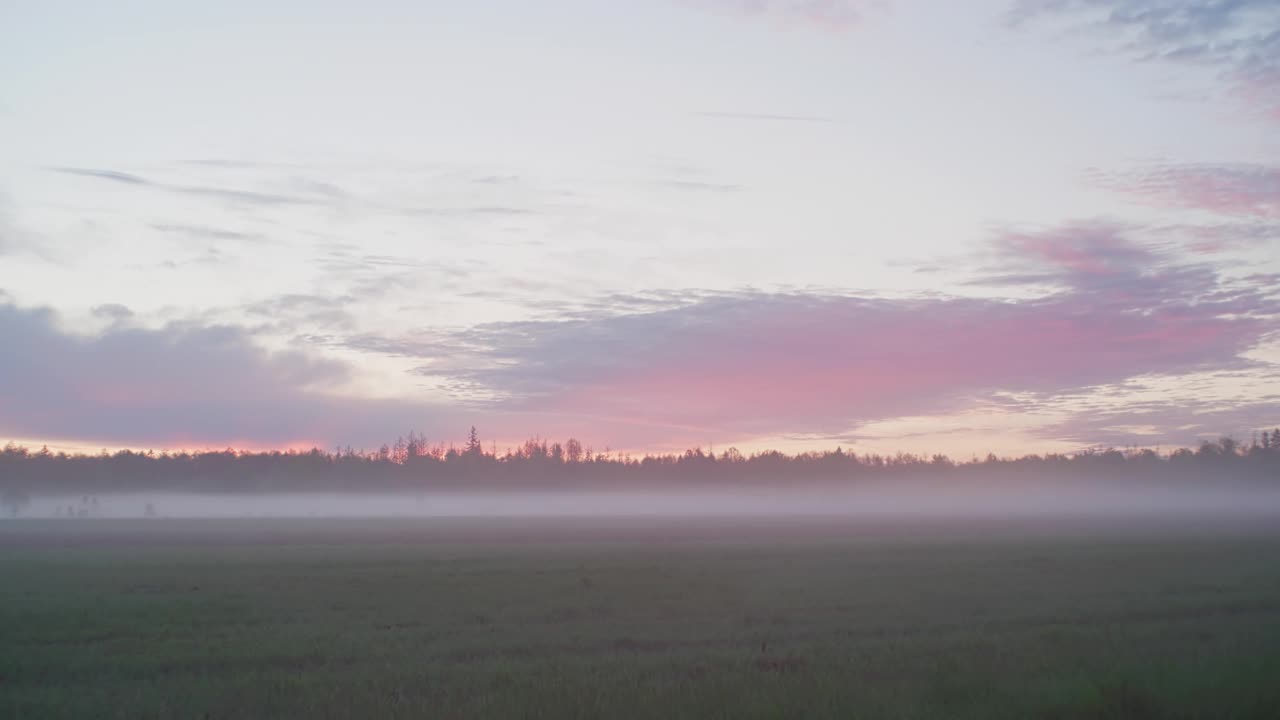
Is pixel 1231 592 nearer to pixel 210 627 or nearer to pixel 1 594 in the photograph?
pixel 210 627

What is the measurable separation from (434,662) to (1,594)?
67.5 feet

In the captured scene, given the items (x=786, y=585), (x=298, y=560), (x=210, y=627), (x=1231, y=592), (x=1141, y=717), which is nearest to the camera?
(x=1141, y=717)

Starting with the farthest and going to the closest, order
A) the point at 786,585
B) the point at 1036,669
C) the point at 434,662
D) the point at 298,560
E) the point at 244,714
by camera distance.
Answer: the point at 298,560 < the point at 786,585 < the point at 434,662 < the point at 1036,669 < the point at 244,714

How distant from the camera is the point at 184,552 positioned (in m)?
54.8

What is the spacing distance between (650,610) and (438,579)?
1181cm

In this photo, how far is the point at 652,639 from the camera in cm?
2114

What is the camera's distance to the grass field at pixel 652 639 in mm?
14180

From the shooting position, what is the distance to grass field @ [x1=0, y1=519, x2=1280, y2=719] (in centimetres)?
1418

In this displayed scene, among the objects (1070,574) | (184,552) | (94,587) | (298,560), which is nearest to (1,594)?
(94,587)

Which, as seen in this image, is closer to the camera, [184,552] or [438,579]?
[438,579]

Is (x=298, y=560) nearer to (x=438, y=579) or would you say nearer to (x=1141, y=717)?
(x=438, y=579)

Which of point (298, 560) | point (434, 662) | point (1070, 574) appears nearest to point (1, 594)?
point (298, 560)

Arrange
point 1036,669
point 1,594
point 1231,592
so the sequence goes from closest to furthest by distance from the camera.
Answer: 1. point 1036,669
2. point 1231,592
3. point 1,594

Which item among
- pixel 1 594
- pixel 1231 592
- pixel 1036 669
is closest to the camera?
pixel 1036 669
